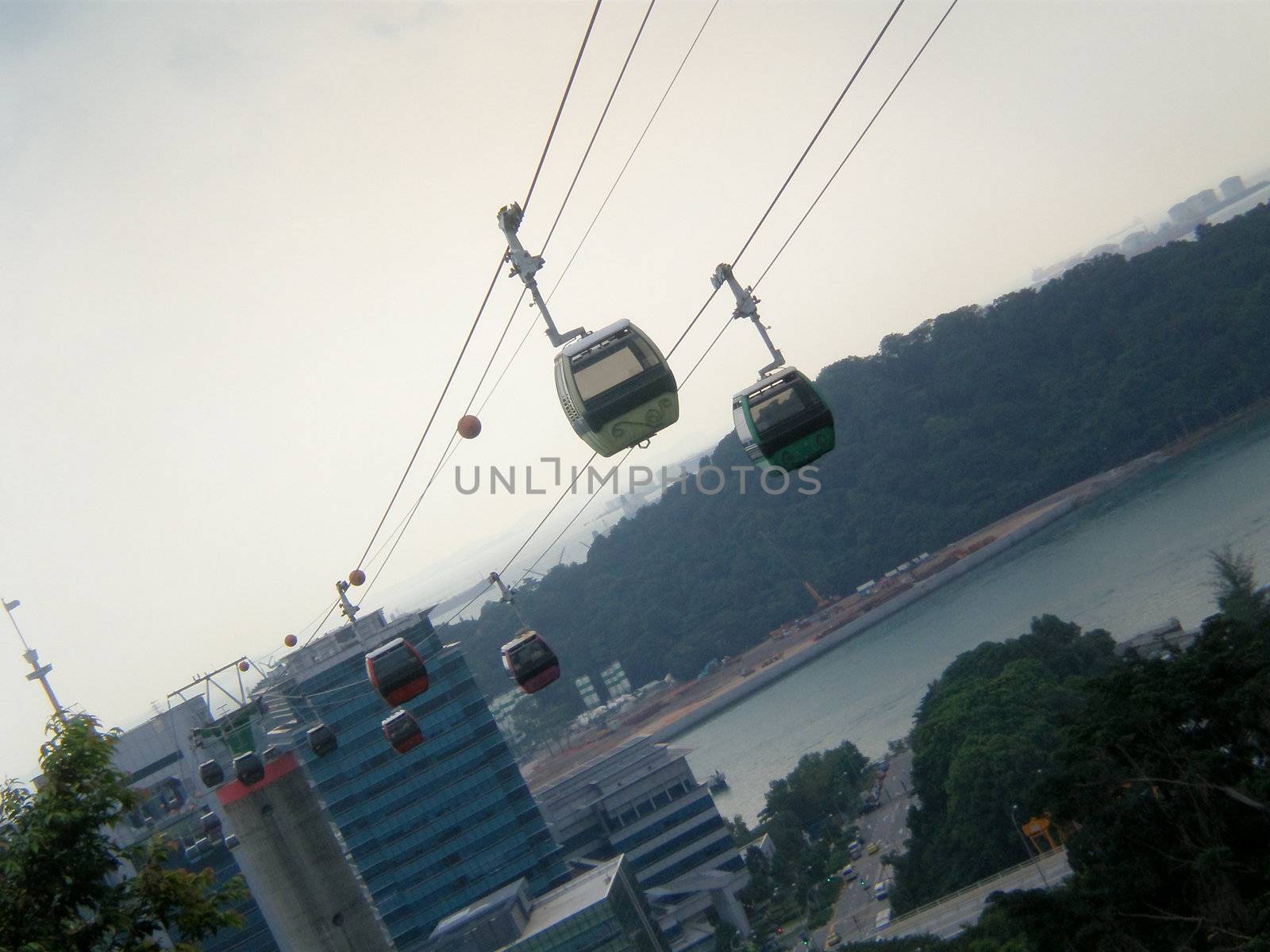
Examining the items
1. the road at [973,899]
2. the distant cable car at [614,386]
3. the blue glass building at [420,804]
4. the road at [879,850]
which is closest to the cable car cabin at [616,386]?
the distant cable car at [614,386]

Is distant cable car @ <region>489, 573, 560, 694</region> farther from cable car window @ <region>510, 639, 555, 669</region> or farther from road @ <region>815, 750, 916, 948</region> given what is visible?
road @ <region>815, 750, 916, 948</region>

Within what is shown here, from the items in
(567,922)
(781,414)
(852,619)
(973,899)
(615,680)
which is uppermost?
(781,414)

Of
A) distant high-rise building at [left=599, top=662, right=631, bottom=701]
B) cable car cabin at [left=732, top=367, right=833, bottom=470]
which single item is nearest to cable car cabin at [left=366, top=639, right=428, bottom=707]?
cable car cabin at [left=732, top=367, right=833, bottom=470]

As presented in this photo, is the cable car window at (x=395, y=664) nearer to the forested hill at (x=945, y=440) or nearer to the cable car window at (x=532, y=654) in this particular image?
the cable car window at (x=532, y=654)

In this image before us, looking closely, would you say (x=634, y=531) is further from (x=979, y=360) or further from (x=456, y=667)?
(x=456, y=667)

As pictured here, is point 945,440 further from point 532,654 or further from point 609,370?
point 609,370

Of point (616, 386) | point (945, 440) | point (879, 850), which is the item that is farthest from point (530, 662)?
point (945, 440)
